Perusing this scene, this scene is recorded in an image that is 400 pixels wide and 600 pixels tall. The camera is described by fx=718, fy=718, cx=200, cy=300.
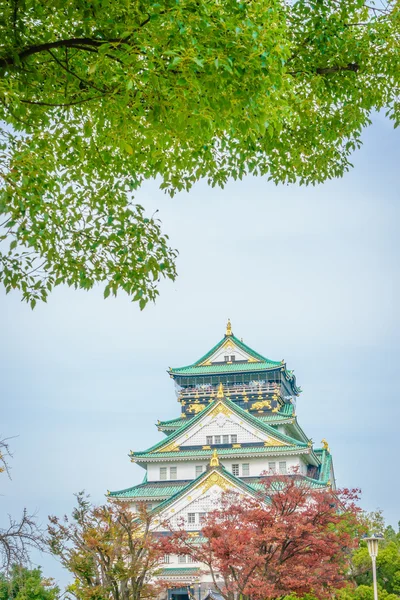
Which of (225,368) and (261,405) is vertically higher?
(225,368)

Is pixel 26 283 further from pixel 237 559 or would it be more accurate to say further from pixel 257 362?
pixel 257 362

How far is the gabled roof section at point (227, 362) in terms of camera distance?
41094 millimetres

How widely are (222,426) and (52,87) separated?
31.7 meters

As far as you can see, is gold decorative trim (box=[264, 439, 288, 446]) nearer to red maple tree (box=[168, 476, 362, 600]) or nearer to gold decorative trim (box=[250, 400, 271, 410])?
gold decorative trim (box=[250, 400, 271, 410])

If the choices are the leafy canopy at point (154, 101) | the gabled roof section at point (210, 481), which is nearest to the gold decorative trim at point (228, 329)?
the gabled roof section at point (210, 481)

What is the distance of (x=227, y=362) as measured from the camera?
1649 inches

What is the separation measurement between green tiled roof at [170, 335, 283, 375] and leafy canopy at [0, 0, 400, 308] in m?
31.3

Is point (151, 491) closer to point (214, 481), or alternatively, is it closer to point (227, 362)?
point (214, 481)

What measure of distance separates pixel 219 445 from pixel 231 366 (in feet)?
18.7

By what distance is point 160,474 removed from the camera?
124 feet

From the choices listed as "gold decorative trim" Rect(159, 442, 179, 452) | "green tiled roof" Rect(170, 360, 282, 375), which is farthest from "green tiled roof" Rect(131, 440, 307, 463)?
"green tiled roof" Rect(170, 360, 282, 375)

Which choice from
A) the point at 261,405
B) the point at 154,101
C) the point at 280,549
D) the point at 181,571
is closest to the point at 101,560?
the point at 280,549

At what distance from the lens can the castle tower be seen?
3281 centimetres

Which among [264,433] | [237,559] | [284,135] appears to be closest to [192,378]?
[264,433]
